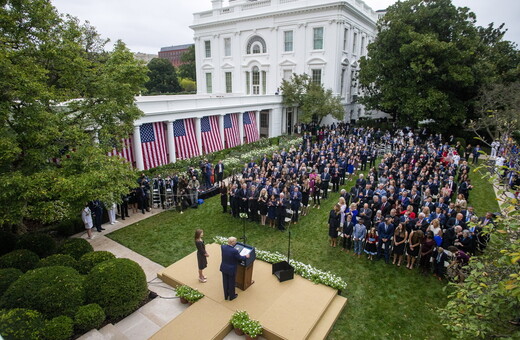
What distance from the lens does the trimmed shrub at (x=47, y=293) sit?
6555 millimetres

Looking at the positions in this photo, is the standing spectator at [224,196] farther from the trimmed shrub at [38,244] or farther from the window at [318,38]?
the window at [318,38]

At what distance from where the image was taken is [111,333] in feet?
22.4

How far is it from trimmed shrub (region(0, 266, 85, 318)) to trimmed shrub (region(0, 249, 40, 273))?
1.39 m

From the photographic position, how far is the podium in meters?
7.89

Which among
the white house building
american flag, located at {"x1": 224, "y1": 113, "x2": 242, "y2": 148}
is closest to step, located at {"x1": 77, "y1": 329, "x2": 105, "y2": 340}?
american flag, located at {"x1": 224, "y1": 113, "x2": 242, "y2": 148}

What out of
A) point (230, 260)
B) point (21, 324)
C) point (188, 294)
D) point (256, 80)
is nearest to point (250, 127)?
point (256, 80)

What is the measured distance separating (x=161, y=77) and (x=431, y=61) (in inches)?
2135

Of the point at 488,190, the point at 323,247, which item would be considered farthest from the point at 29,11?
the point at 488,190

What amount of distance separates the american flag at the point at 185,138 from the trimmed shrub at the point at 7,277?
14213mm

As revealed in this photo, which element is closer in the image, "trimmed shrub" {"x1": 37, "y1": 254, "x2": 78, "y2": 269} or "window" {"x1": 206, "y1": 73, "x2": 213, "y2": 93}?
"trimmed shrub" {"x1": 37, "y1": 254, "x2": 78, "y2": 269}

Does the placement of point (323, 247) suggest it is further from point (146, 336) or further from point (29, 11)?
point (29, 11)

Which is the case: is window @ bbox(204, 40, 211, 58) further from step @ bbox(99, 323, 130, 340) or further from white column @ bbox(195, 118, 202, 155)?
step @ bbox(99, 323, 130, 340)

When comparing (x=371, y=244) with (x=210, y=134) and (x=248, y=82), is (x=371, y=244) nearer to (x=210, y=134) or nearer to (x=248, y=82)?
(x=210, y=134)

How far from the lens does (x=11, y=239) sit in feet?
32.0
